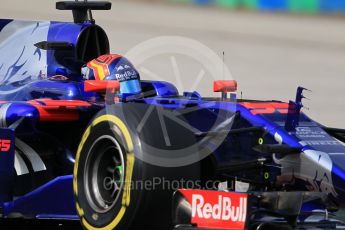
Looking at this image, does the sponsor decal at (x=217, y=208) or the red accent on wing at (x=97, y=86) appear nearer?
the sponsor decal at (x=217, y=208)

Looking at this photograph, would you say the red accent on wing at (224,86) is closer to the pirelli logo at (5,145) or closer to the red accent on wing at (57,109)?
the red accent on wing at (57,109)

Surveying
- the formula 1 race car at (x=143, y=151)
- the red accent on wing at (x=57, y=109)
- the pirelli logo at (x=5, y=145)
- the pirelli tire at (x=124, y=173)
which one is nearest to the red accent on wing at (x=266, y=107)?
the formula 1 race car at (x=143, y=151)

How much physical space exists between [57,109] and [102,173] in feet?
3.11

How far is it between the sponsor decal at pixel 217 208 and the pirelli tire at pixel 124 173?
8.7 inches

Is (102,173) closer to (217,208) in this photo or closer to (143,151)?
(143,151)

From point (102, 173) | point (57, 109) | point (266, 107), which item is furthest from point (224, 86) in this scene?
point (102, 173)

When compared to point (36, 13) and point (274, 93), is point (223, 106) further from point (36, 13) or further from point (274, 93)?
point (36, 13)

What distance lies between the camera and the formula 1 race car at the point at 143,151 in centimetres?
513

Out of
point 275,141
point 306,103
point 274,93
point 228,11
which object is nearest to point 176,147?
point 275,141

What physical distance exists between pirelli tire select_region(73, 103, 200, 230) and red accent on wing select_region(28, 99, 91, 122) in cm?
72

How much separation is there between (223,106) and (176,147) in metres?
0.94

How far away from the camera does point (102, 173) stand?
5633 mm

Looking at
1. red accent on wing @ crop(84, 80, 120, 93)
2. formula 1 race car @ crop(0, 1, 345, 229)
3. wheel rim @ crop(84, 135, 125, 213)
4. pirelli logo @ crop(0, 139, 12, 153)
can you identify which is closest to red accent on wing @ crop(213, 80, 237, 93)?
formula 1 race car @ crop(0, 1, 345, 229)

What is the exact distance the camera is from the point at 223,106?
612 centimetres
